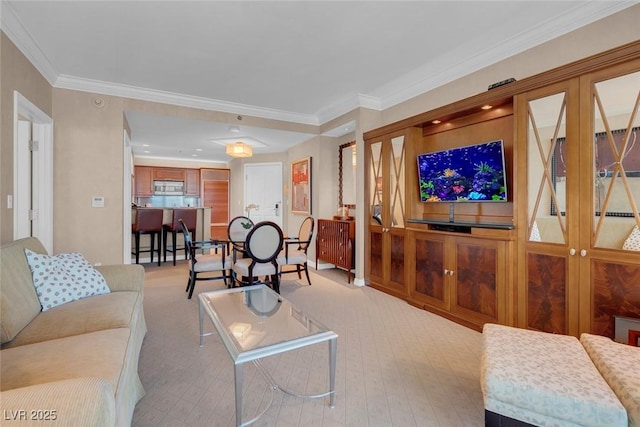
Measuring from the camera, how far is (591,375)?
133 centimetres

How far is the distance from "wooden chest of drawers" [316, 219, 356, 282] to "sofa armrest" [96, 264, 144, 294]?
2715mm

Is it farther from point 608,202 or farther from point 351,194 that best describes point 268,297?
point 351,194

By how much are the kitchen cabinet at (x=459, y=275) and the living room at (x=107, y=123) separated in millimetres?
134

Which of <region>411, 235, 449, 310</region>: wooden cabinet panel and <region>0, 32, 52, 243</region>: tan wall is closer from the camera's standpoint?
<region>0, 32, 52, 243</region>: tan wall

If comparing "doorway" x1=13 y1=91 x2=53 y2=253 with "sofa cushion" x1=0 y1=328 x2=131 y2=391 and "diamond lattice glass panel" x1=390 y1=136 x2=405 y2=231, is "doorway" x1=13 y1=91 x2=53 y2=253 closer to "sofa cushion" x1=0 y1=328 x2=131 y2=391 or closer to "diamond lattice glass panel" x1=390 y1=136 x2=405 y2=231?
"sofa cushion" x1=0 y1=328 x2=131 y2=391

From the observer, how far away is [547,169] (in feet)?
7.70

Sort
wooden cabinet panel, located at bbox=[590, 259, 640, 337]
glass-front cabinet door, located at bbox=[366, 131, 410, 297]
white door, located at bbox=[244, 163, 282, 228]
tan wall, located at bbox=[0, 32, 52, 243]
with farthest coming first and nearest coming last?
white door, located at bbox=[244, 163, 282, 228], glass-front cabinet door, located at bbox=[366, 131, 410, 297], tan wall, located at bbox=[0, 32, 52, 243], wooden cabinet panel, located at bbox=[590, 259, 640, 337]

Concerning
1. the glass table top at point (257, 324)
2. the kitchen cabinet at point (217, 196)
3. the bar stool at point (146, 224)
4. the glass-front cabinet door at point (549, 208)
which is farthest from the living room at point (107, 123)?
the kitchen cabinet at point (217, 196)

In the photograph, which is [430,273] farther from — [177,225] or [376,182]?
[177,225]

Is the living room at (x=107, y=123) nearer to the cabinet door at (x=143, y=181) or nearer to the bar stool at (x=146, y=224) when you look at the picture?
the bar stool at (x=146, y=224)

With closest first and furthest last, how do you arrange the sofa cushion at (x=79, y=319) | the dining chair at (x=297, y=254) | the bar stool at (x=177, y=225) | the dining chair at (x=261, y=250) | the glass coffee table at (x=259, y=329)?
the glass coffee table at (x=259, y=329) → the sofa cushion at (x=79, y=319) → the dining chair at (x=261, y=250) → the dining chair at (x=297, y=254) → the bar stool at (x=177, y=225)

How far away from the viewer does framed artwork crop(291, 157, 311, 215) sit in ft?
18.7

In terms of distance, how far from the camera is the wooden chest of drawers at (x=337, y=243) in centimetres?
442

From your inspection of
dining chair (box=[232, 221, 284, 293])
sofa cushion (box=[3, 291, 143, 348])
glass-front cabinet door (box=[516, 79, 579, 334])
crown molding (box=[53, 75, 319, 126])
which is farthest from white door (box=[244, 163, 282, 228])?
glass-front cabinet door (box=[516, 79, 579, 334])
